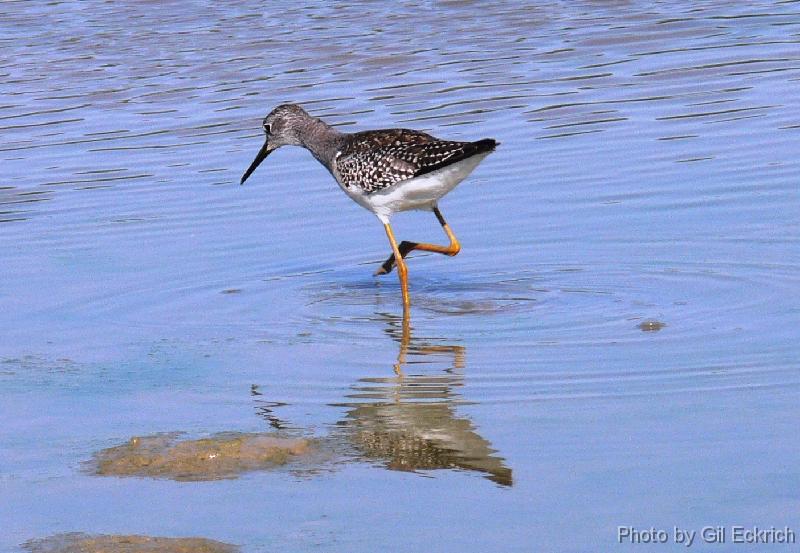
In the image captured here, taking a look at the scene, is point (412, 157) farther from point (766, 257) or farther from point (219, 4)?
point (219, 4)

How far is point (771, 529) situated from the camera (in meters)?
5.39

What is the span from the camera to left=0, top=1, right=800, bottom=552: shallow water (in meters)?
5.96

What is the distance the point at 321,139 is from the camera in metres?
11.1

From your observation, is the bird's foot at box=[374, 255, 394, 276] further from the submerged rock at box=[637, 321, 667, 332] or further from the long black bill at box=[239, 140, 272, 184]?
the submerged rock at box=[637, 321, 667, 332]

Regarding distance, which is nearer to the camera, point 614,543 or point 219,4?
point 614,543

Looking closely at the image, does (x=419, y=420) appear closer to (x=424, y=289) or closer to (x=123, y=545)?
(x=123, y=545)

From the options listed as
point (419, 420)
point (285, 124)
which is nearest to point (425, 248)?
point (285, 124)

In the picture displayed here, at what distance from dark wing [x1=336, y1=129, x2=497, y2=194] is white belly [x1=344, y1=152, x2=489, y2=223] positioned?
0.15 ft

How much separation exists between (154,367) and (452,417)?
1.87 meters

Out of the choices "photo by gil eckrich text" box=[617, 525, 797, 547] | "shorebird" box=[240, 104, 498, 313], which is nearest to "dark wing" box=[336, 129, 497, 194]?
"shorebird" box=[240, 104, 498, 313]

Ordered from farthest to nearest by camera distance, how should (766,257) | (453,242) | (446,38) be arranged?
1. (446,38)
2. (453,242)
3. (766,257)

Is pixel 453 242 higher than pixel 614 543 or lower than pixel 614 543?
lower

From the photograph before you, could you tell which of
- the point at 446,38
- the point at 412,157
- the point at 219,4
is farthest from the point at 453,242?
the point at 219,4

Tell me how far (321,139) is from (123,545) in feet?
19.5
